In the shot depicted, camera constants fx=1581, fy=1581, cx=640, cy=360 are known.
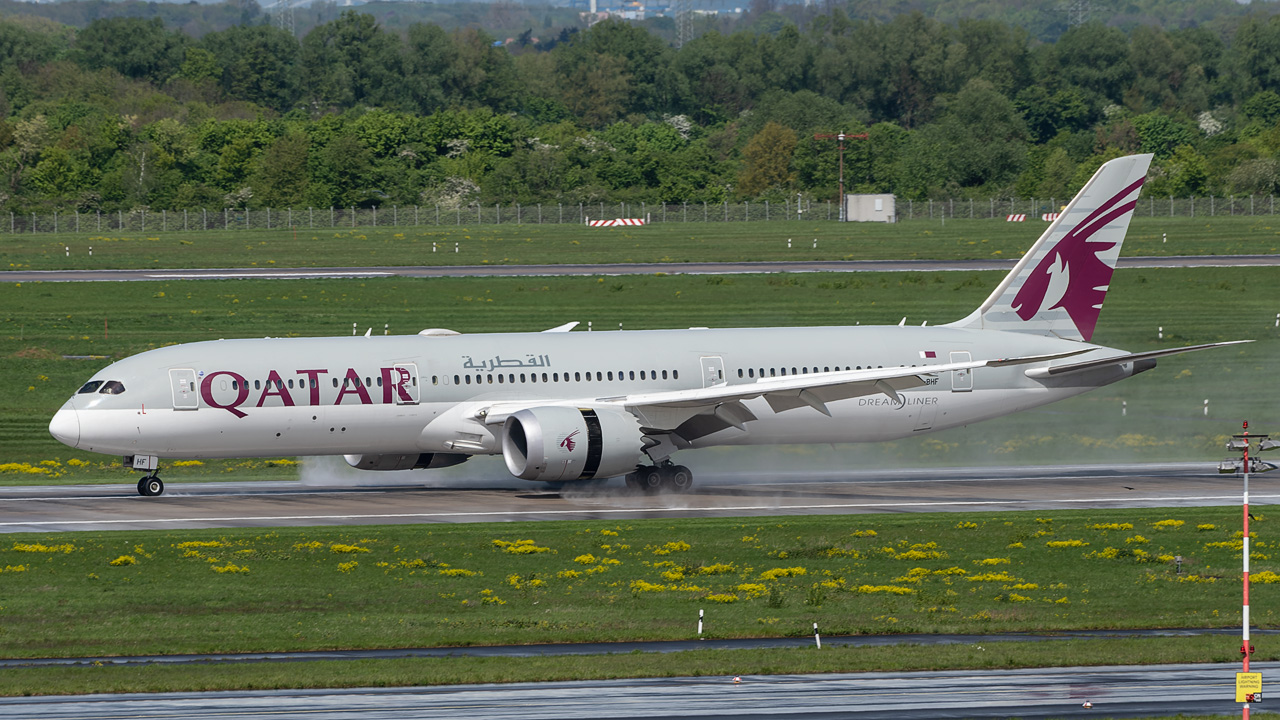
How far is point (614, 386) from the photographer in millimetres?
46719

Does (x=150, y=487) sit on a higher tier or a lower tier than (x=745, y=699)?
higher

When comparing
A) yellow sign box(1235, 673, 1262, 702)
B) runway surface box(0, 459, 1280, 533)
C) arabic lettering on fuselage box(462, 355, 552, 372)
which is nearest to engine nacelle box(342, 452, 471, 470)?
runway surface box(0, 459, 1280, 533)

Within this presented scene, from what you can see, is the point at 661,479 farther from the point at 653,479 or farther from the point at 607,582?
the point at 607,582

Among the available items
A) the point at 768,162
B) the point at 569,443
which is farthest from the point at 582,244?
the point at 768,162

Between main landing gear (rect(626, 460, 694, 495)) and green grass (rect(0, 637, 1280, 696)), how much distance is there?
64.0 ft

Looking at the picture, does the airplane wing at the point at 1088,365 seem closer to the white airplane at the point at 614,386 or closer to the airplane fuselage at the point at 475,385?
the white airplane at the point at 614,386

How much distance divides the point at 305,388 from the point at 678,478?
11.1 meters

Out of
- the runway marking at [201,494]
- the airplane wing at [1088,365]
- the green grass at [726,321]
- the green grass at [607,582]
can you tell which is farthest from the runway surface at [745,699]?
the green grass at [726,321]

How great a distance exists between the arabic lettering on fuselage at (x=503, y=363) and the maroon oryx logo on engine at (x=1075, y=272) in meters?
16.0

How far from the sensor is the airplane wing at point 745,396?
4447cm

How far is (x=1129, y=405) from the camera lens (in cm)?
6000

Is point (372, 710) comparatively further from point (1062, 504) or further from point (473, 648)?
point (1062, 504)

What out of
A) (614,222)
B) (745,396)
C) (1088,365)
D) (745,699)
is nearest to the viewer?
(745,699)

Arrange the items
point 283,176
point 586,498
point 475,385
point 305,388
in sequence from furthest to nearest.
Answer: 1. point 283,176
2. point 475,385
3. point 586,498
4. point 305,388
